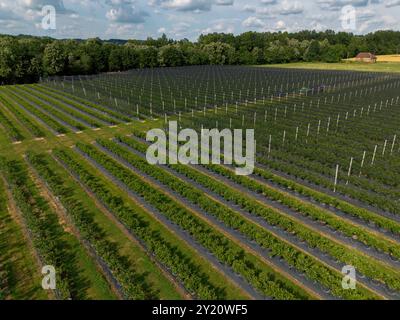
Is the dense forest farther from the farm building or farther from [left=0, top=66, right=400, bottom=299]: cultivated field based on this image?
[left=0, top=66, right=400, bottom=299]: cultivated field

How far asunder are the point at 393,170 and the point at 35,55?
275 ft

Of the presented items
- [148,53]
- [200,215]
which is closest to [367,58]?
[148,53]

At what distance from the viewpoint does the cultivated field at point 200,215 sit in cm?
1234

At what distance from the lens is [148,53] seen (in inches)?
3999

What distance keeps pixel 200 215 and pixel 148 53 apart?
9424 centimetres

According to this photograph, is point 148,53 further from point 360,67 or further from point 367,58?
point 367,58

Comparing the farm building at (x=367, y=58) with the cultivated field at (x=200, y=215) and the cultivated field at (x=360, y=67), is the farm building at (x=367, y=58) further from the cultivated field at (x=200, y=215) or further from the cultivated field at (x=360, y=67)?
the cultivated field at (x=200, y=215)

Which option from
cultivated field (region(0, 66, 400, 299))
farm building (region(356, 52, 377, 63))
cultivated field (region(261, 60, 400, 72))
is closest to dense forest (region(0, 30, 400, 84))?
farm building (region(356, 52, 377, 63))

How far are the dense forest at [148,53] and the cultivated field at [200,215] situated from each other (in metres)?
50.4

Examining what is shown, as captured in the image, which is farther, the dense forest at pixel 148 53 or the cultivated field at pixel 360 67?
the cultivated field at pixel 360 67

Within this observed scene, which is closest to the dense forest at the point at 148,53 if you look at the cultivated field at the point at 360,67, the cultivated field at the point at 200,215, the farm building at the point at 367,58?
the farm building at the point at 367,58

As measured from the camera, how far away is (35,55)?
78000 mm
